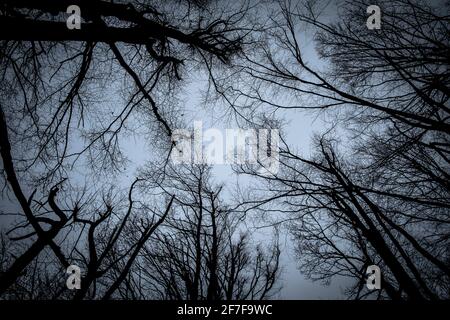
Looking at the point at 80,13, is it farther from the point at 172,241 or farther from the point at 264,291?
the point at 264,291

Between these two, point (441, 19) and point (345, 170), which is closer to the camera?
point (441, 19)

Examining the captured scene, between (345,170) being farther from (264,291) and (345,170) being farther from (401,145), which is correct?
(264,291)

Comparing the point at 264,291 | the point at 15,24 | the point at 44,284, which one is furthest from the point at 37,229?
the point at 264,291

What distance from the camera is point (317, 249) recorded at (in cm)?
626

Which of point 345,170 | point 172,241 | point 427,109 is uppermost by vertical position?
point 427,109

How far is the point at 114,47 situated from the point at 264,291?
25.0 feet

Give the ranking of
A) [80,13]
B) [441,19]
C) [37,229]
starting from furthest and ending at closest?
[80,13], [441,19], [37,229]

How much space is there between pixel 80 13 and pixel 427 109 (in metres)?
7.48

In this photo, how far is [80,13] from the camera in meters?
4.94

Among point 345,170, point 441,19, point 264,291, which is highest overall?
point 441,19
